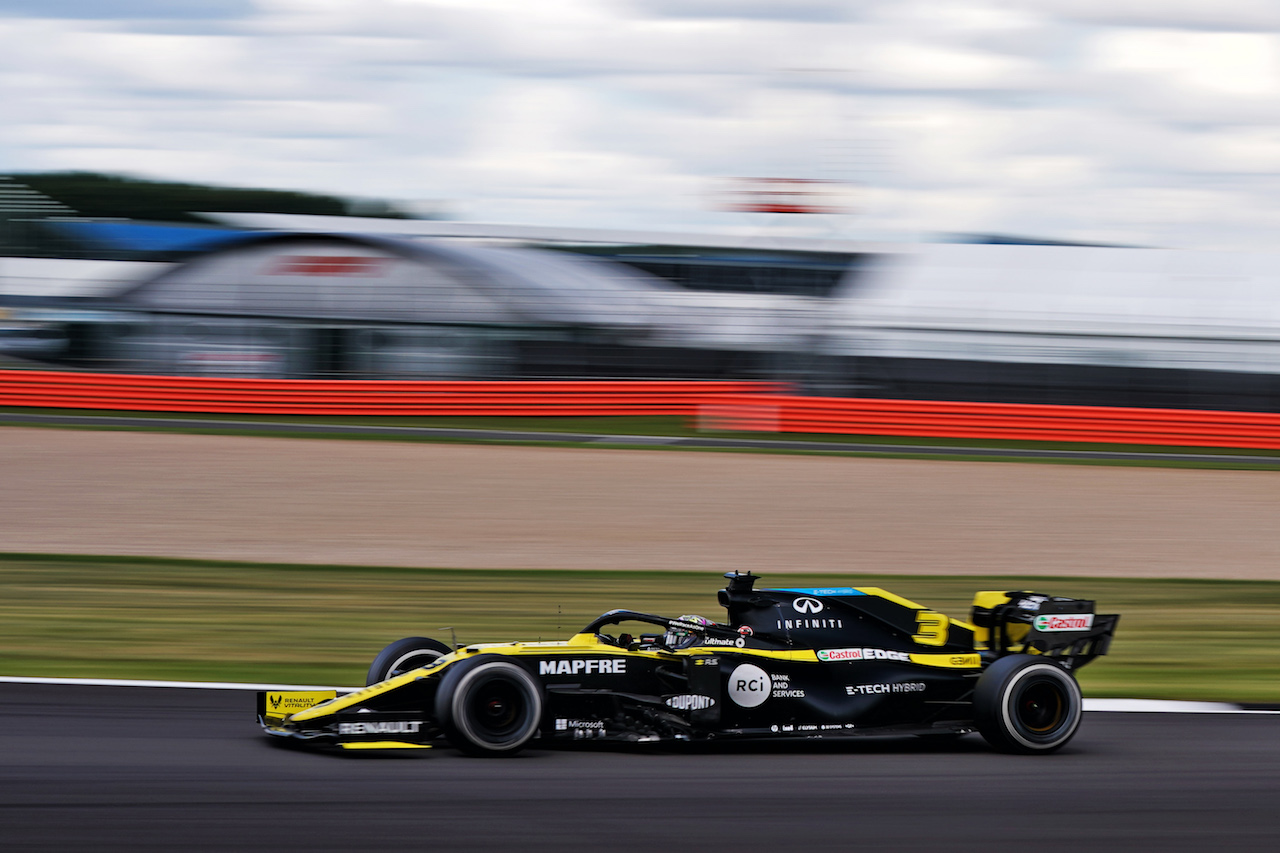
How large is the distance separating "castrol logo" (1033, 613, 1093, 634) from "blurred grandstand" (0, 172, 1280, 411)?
23741mm

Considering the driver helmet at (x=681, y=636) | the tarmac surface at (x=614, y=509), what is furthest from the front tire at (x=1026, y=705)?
the tarmac surface at (x=614, y=509)

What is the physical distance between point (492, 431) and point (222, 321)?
10.8m

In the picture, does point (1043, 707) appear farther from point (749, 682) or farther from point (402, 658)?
point (402, 658)

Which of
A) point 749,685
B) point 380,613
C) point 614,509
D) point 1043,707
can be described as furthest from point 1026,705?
point 614,509

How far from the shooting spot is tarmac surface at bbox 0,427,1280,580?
1370 centimetres

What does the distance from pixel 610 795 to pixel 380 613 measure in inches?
219

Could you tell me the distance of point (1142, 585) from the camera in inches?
498

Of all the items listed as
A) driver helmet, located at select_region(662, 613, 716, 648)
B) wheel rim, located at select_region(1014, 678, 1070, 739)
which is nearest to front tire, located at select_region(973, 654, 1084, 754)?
wheel rim, located at select_region(1014, 678, 1070, 739)

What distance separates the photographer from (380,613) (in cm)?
1042

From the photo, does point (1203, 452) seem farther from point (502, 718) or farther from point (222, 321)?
point (502, 718)

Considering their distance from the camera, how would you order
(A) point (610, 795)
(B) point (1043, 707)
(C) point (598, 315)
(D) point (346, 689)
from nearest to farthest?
(A) point (610, 795), (B) point (1043, 707), (D) point (346, 689), (C) point (598, 315)

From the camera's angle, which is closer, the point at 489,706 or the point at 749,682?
the point at 489,706

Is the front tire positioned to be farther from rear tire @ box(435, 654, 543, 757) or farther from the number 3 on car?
rear tire @ box(435, 654, 543, 757)

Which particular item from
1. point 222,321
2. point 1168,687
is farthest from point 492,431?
point 1168,687
